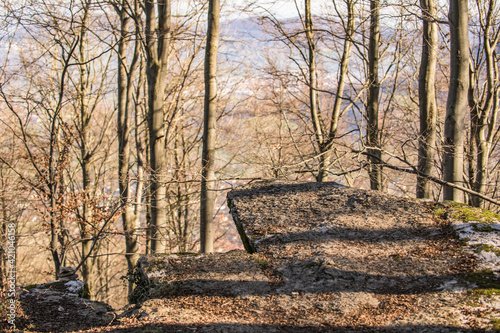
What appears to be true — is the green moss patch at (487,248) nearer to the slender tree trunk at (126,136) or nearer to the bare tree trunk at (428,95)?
the bare tree trunk at (428,95)

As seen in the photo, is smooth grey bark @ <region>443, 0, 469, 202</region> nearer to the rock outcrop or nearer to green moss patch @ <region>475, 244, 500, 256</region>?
green moss patch @ <region>475, 244, 500, 256</region>

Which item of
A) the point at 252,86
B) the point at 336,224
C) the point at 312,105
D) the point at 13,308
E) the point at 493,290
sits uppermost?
the point at 252,86

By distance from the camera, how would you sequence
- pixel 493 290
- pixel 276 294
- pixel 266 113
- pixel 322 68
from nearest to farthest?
1. pixel 493 290
2. pixel 276 294
3. pixel 322 68
4. pixel 266 113

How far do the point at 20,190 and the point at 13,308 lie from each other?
5544mm

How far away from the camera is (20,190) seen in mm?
7027

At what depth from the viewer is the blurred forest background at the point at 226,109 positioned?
18.9 ft

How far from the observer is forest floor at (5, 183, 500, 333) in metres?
1.98

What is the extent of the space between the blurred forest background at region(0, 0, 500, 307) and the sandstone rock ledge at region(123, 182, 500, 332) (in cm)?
87

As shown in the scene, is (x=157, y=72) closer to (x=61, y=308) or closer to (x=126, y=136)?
(x=126, y=136)

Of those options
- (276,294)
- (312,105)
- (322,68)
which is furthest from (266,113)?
(276,294)

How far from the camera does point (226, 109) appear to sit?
40.2 feet

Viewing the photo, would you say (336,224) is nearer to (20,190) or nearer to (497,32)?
(20,190)

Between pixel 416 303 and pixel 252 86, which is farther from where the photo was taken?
pixel 252 86

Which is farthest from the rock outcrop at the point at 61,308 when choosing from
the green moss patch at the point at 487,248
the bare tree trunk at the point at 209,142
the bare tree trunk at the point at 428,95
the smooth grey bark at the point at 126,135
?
the bare tree trunk at the point at 428,95
